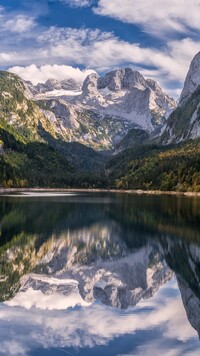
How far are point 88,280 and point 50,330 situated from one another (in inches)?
740

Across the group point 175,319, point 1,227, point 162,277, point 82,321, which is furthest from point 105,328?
point 1,227

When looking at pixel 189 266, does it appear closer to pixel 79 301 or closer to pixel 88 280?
pixel 88 280

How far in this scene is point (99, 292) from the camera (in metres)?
46.4

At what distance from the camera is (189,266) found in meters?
59.7

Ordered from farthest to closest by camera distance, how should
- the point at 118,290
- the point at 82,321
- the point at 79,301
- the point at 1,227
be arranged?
the point at 1,227 < the point at 118,290 < the point at 79,301 < the point at 82,321

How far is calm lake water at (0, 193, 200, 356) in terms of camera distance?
103 ft

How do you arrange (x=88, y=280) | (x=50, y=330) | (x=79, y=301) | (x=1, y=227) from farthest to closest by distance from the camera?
(x=1, y=227) → (x=88, y=280) → (x=79, y=301) → (x=50, y=330)

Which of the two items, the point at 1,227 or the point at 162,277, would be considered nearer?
the point at 162,277

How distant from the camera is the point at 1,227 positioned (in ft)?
309

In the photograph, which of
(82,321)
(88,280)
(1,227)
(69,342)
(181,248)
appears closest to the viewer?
(69,342)

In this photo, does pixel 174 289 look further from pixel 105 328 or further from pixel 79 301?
pixel 105 328

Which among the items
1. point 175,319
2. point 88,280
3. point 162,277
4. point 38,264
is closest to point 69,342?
point 175,319

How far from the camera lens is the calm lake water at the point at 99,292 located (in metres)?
31.5

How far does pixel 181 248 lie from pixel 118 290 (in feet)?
88.1
